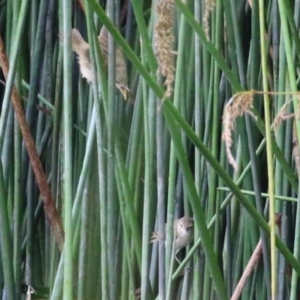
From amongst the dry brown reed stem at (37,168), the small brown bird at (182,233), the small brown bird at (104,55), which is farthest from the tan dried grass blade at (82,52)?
the small brown bird at (182,233)

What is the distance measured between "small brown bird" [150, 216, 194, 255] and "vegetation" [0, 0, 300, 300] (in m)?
0.01

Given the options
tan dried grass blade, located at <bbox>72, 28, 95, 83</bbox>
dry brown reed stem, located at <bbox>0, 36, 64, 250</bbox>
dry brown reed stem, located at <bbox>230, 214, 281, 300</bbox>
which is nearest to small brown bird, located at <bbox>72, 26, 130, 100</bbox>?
tan dried grass blade, located at <bbox>72, 28, 95, 83</bbox>

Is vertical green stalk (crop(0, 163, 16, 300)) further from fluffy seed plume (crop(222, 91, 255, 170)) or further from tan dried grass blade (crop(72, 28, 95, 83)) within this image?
fluffy seed plume (crop(222, 91, 255, 170))

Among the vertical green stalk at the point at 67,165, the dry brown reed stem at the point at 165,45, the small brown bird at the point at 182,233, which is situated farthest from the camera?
the small brown bird at the point at 182,233

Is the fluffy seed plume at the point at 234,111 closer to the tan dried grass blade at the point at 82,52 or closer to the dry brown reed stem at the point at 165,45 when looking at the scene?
the dry brown reed stem at the point at 165,45

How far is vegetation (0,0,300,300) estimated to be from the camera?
618 millimetres

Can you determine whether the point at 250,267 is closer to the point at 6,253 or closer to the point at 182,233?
the point at 182,233

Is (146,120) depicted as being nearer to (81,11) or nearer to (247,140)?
(247,140)

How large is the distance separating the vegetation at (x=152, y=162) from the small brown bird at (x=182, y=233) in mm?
15

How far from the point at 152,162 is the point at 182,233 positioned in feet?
0.36

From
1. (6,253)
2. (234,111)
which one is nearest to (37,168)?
(6,253)

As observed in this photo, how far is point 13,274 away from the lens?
0.78 meters

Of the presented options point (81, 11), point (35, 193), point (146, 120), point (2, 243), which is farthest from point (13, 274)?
point (81, 11)

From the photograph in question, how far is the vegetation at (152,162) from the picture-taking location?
2.03 ft
